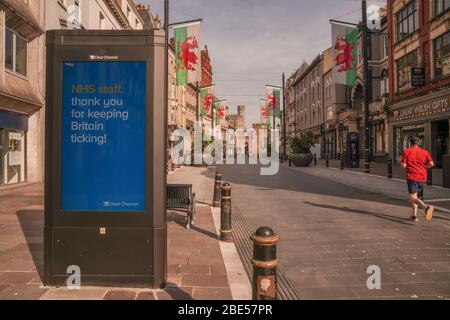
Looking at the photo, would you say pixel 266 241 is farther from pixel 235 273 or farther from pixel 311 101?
pixel 311 101

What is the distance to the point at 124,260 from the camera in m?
4.19

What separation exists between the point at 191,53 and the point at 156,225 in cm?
1468

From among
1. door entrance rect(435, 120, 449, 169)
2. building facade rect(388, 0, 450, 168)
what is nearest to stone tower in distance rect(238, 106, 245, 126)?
building facade rect(388, 0, 450, 168)

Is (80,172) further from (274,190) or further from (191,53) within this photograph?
(191,53)

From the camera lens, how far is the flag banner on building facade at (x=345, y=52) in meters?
22.0

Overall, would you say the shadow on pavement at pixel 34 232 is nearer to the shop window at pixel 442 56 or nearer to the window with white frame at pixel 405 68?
the shop window at pixel 442 56

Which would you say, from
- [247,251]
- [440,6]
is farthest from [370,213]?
[440,6]

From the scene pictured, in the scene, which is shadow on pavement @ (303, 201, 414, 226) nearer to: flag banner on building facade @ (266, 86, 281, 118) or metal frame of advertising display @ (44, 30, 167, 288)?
metal frame of advertising display @ (44, 30, 167, 288)

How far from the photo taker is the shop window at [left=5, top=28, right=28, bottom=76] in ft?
49.8

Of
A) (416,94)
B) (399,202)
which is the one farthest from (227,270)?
(416,94)

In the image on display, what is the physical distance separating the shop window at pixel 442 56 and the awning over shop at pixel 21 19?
22.4m

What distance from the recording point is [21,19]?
1527 cm

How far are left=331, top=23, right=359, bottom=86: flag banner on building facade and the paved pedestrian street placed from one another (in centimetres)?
1313

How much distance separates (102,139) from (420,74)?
979 inches
